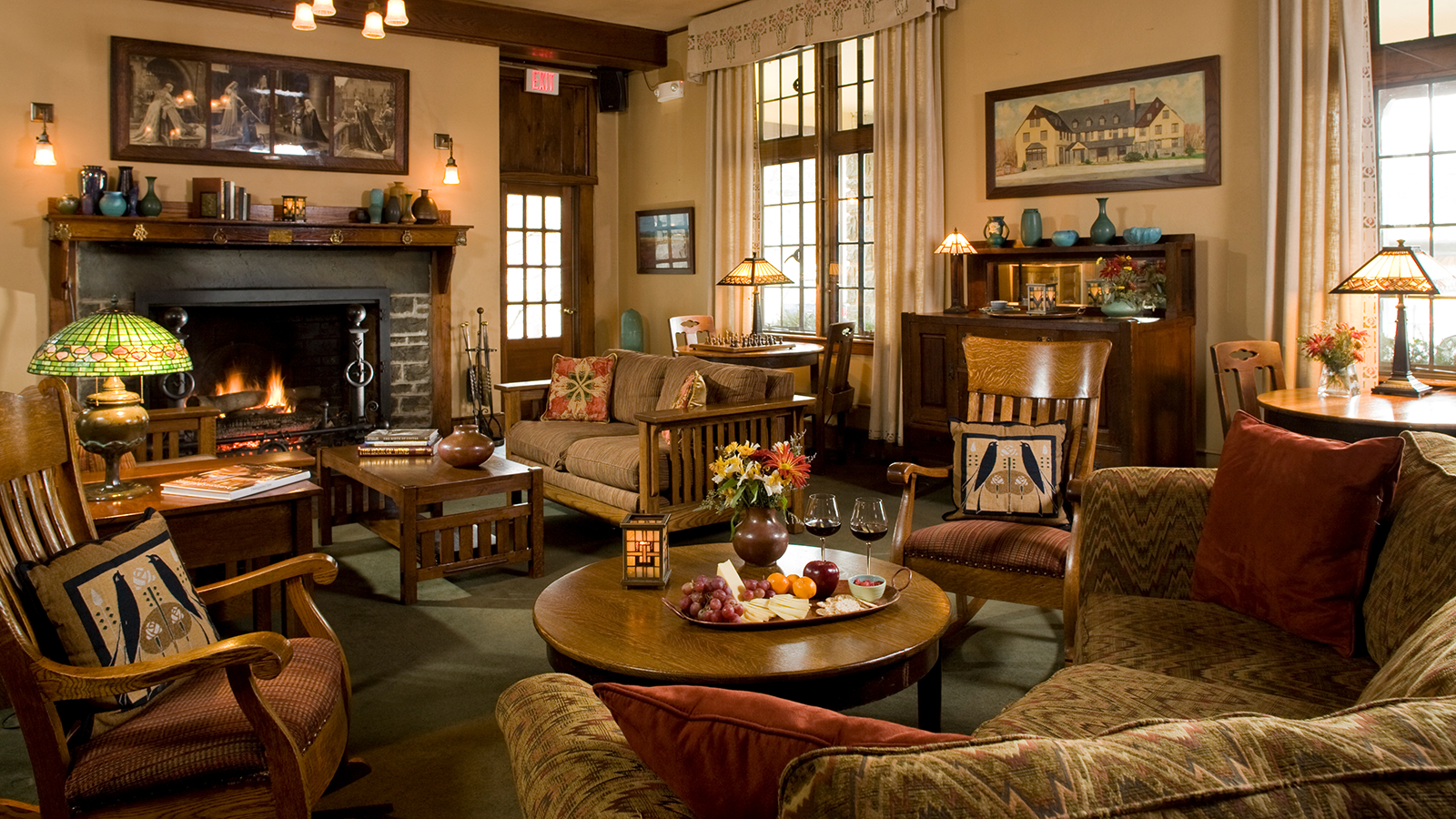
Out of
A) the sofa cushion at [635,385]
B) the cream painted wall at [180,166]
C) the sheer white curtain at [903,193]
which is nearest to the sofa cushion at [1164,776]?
the sofa cushion at [635,385]

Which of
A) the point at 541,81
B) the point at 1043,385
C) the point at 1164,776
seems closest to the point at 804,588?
the point at 1043,385

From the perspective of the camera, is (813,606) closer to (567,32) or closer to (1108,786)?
(1108,786)

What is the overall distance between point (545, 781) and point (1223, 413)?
417 centimetres

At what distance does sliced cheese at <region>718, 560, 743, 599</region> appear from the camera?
2.63 m

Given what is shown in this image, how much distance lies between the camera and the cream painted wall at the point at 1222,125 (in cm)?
535

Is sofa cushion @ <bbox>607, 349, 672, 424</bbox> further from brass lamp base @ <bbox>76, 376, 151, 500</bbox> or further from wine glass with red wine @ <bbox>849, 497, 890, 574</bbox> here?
wine glass with red wine @ <bbox>849, 497, 890, 574</bbox>

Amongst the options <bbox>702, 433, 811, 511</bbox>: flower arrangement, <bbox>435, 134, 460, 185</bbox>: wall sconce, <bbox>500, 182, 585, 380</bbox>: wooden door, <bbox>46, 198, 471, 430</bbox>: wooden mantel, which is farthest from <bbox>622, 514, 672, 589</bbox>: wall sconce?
<bbox>500, 182, 585, 380</bbox>: wooden door

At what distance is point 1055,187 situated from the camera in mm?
6094

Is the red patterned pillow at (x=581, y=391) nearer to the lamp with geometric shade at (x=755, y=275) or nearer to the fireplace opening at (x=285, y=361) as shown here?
the lamp with geometric shade at (x=755, y=275)

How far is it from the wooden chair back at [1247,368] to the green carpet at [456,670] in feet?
4.79

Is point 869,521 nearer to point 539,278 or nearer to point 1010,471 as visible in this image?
point 1010,471

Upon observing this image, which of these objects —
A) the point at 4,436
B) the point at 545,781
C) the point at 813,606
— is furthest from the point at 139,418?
the point at 545,781

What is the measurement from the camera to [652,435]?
14.8 feet

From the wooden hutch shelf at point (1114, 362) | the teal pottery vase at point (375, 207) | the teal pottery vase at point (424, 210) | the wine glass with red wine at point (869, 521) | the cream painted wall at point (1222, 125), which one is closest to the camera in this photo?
the wine glass with red wine at point (869, 521)
